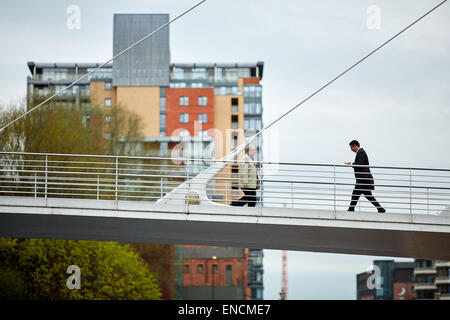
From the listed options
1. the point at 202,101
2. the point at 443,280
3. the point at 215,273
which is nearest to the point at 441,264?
the point at 443,280

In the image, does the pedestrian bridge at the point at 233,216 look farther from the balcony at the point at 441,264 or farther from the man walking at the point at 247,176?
the balcony at the point at 441,264

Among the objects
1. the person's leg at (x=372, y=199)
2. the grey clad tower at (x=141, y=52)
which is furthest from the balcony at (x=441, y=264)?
the person's leg at (x=372, y=199)

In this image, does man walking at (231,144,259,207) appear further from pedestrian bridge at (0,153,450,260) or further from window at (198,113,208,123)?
window at (198,113,208,123)

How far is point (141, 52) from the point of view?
115188 millimetres

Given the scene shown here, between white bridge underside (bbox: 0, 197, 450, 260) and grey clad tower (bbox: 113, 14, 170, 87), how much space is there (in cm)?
7893

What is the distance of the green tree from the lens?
51.3 m

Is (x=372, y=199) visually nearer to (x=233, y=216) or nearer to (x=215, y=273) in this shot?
(x=233, y=216)

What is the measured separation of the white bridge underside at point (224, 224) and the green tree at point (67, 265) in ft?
68.3

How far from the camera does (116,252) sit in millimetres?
56406

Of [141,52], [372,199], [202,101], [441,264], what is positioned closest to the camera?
[372,199]

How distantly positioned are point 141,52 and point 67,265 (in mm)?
66014

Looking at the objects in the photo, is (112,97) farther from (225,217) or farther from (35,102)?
(225,217)
